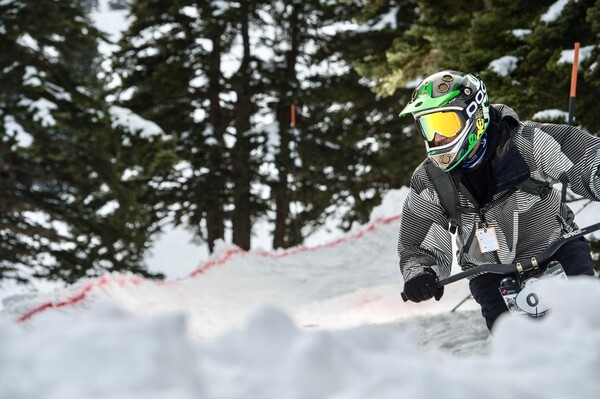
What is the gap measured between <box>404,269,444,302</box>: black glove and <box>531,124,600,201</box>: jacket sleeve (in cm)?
94

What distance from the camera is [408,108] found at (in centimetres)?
458

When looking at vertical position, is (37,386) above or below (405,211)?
below

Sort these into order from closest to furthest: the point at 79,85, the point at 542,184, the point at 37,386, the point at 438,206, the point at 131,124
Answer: the point at 37,386 < the point at 542,184 < the point at 438,206 < the point at 79,85 < the point at 131,124

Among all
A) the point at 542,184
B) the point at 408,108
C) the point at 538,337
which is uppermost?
the point at 408,108

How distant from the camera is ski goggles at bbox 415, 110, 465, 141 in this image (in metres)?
4.54

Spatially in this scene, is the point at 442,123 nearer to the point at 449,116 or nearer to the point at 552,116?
the point at 449,116

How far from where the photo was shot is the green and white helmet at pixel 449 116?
4.52m

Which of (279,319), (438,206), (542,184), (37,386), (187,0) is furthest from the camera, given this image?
(187,0)

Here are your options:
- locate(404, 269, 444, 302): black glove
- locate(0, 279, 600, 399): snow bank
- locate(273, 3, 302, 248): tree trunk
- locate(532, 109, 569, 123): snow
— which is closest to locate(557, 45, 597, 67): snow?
locate(532, 109, 569, 123): snow

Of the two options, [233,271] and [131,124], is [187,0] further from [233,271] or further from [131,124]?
[233,271]

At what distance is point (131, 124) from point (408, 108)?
10.9 metres

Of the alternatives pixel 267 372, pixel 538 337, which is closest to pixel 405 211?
pixel 538 337

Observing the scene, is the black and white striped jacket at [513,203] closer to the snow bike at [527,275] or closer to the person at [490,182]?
the person at [490,182]

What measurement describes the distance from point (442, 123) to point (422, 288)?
3.39 ft
